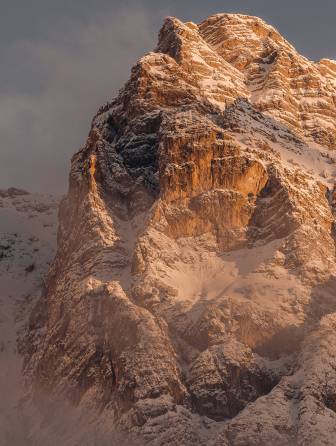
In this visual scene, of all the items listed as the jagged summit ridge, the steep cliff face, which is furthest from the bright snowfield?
the jagged summit ridge

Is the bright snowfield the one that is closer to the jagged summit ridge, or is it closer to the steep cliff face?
the steep cliff face

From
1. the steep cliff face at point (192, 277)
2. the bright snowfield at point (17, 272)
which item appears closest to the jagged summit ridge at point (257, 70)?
the steep cliff face at point (192, 277)

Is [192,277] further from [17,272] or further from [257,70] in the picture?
[257,70]

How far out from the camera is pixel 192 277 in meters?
79.2

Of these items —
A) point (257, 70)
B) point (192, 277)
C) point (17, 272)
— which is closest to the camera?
point (192, 277)

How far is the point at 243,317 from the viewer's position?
71.1 metres

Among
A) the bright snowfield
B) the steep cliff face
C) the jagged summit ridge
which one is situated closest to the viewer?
the steep cliff face

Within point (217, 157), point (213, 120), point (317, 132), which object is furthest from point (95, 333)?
point (317, 132)

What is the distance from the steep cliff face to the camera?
63.6 m

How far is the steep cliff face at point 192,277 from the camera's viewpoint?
63562mm

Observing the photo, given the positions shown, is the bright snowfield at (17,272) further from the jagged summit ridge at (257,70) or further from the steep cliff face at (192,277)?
the jagged summit ridge at (257,70)

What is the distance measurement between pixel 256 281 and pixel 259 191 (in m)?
13.7

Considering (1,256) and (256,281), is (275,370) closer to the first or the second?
(256,281)

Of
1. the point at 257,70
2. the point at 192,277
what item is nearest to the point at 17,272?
the point at 192,277
